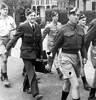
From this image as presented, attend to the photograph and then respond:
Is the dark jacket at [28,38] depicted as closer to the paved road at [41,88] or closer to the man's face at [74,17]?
the paved road at [41,88]

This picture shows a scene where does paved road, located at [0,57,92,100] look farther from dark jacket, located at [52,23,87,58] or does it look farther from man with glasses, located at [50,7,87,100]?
dark jacket, located at [52,23,87,58]

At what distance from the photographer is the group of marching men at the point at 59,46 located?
538cm

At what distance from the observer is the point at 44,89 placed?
23.9 feet

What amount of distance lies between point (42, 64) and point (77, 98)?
5.15 feet

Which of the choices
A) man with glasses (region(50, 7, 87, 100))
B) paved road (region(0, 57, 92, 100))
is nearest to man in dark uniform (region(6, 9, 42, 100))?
paved road (region(0, 57, 92, 100))

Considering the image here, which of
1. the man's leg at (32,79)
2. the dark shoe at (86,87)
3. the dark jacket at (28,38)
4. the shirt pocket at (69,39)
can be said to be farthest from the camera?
the dark shoe at (86,87)

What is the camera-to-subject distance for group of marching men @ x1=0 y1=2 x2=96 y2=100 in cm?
538

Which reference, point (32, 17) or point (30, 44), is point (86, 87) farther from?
point (32, 17)

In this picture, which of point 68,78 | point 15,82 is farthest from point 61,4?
point 68,78

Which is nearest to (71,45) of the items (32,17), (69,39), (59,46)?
(69,39)

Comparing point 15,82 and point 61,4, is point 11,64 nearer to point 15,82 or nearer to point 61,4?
point 15,82

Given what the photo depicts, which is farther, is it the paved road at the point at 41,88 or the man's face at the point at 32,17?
the paved road at the point at 41,88

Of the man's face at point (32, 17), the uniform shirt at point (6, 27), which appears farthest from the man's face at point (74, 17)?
the uniform shirt at point (6, 27)

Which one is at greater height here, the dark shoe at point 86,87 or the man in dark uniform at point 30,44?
the man in dark uniform at point 30,44
